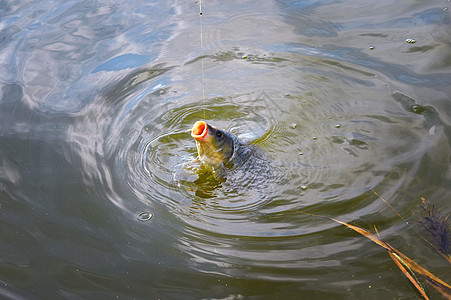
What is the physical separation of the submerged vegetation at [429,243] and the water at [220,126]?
54 millimetres

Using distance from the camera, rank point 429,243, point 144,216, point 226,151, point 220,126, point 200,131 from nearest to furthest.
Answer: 1. point 429,243
2. point 144,216
3. point 200,131
4. point 226,151
5. point 220,126

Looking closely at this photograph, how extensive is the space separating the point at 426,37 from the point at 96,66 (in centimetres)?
347

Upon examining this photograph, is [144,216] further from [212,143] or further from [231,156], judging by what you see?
[231,156]

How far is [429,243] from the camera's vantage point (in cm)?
269

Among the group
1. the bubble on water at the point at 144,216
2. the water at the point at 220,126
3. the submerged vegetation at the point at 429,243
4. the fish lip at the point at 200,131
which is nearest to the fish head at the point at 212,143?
the fish lip at the point at 200,131

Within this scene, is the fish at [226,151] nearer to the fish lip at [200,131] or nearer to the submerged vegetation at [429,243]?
the fish lip at [200,131]

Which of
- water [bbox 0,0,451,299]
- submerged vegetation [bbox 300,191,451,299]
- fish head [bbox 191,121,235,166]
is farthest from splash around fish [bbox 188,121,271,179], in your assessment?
submerged vegetation [bbox 300,191,451,299]

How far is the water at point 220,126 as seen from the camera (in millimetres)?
2617

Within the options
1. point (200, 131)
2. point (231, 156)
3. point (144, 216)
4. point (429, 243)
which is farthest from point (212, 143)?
point (429, 243)

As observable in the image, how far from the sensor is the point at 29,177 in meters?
3.31

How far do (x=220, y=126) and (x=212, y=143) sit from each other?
767 mm

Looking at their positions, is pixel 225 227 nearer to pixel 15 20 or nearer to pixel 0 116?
pixel 0 116

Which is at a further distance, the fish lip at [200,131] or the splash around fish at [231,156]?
the splash around fish at [231,156]

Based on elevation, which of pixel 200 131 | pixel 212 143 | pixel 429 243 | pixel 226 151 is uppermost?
pixel 200 131
